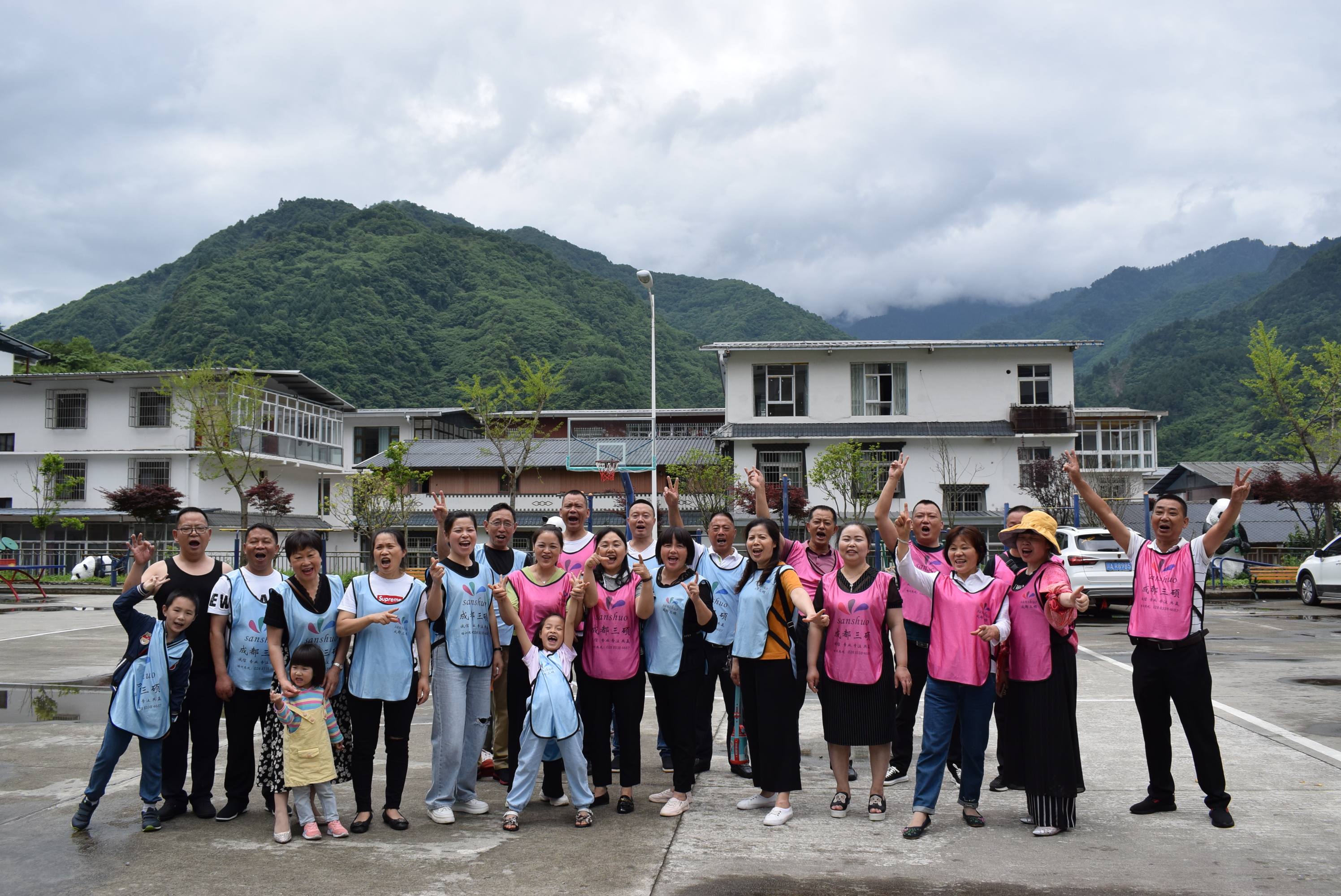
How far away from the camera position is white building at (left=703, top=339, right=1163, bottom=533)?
113ft

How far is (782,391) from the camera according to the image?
3553 centimetres

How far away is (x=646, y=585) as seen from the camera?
5734mm

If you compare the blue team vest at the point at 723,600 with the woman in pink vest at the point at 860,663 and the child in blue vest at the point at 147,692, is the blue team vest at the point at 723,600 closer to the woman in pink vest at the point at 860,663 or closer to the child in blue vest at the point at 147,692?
the woman in pink vest at the point at 860,663

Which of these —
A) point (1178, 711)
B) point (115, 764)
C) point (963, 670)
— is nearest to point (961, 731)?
point (963, 670)

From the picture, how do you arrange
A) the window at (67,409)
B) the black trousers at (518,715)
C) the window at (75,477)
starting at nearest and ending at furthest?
the black trousers at (518,715)
the window at (75,477)
the window at (67,409)

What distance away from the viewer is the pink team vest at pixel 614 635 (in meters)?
5.73

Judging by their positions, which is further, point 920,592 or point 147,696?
point 920,592

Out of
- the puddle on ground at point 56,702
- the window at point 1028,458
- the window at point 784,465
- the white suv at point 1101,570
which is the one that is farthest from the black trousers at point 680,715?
the window at point 1028,458

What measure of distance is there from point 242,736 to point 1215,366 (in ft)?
211

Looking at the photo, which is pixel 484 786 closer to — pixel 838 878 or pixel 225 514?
pixel 838 878

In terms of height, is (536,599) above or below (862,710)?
above

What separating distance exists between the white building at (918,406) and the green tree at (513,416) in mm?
6657

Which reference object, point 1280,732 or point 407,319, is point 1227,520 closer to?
point 1280,732

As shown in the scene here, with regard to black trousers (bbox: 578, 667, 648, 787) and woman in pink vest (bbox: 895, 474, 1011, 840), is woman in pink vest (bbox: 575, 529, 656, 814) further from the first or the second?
woman in pink vest (bbox: 895, 474, 1011, 840)
